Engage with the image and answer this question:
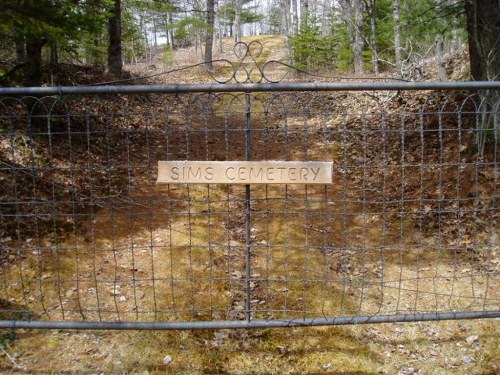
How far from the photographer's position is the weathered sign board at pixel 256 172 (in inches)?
112

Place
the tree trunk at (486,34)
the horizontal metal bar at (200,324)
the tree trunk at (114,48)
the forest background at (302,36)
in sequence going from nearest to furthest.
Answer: the horizontal metal bar at (200,324)
the forest background at (302,36)
the tree trunk at (486,34)
the tree trunk at (114,48)

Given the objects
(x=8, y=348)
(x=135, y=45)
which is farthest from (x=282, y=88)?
(x=135, y=45)

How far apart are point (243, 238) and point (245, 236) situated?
245 millimetres

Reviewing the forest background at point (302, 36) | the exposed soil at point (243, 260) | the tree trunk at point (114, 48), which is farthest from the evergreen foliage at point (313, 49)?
the exposed soil at point (243, 260)

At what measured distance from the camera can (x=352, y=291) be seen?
13.2 ft

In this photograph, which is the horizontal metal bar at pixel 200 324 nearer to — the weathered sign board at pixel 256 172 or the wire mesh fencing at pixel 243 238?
the wire mesh fencing at pixel 243 238

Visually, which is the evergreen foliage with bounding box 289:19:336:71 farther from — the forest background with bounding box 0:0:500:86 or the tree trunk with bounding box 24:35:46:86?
the tree trunk with bounding box 24:35:46:86

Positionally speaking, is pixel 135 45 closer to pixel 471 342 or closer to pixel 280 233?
pixel 280 233

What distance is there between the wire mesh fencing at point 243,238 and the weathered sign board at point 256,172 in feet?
0.07

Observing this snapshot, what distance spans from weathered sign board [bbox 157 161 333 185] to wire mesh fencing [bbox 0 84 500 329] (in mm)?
20

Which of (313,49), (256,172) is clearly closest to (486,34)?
(256,172)

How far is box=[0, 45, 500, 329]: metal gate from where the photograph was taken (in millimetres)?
3037

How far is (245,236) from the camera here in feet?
15.4

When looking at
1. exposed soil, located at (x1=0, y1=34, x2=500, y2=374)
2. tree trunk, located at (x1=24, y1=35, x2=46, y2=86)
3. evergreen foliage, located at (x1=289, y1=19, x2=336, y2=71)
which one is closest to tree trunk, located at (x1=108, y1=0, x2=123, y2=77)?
exposed soil, located at (x1=0, y1=34, x2=500, y2=374)
